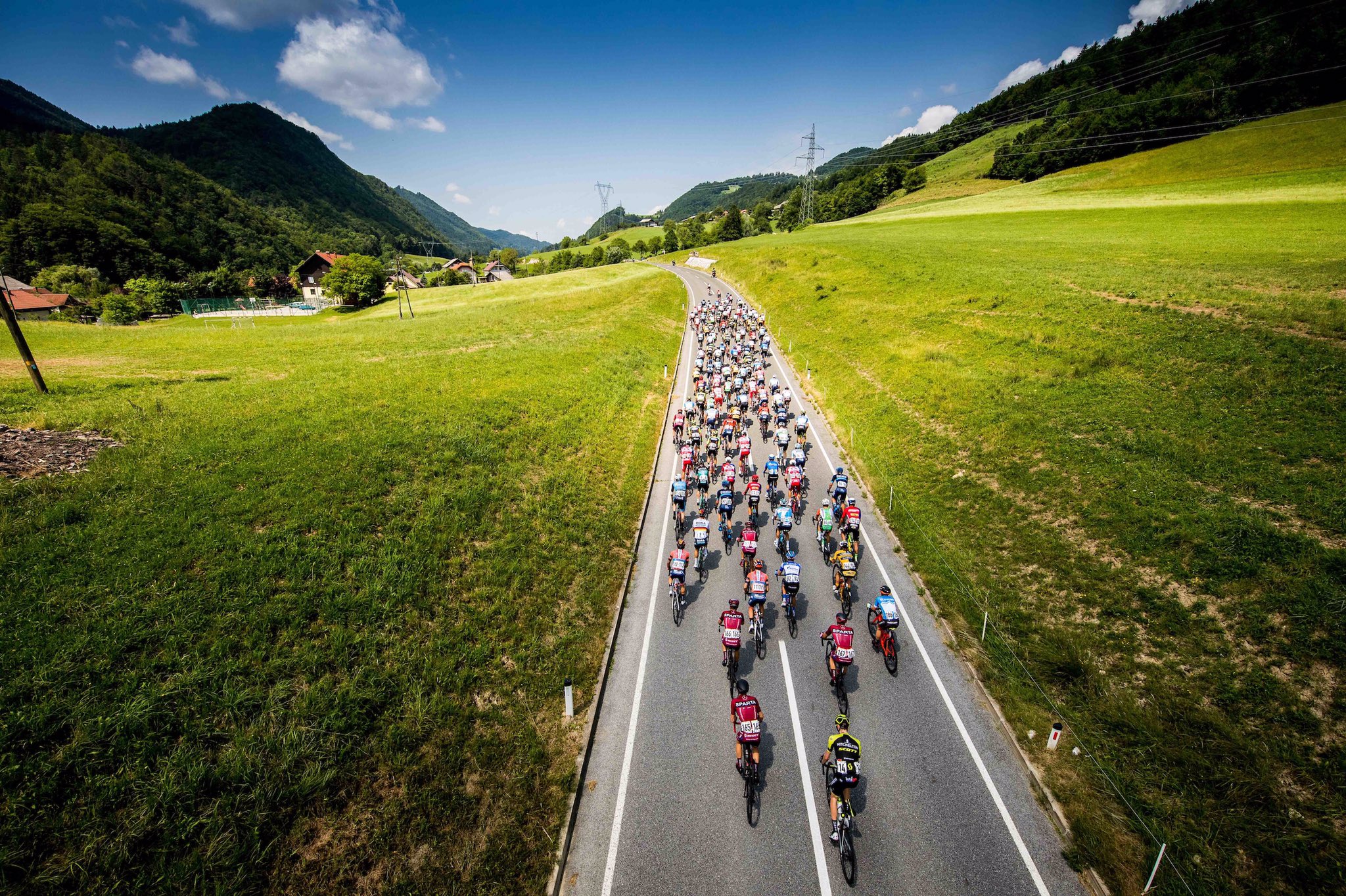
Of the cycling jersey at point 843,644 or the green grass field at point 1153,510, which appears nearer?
the green grass field at point 1153,510

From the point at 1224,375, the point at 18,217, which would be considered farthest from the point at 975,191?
the point at 18,217

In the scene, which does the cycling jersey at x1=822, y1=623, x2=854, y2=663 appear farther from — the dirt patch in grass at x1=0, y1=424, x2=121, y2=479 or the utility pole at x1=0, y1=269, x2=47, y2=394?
the utility pole at x1=0, y1=269, x2=47, y2=394

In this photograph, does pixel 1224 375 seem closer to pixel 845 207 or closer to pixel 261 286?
pixel 845 207

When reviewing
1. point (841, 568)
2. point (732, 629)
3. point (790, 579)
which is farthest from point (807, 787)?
point (841, 568)

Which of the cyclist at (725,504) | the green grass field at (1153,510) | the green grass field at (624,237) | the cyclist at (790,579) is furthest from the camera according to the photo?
the green grass field at (624,237)

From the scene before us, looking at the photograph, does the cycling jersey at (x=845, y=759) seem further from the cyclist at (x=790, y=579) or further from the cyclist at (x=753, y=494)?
the cyclist at (x=753, y=494)

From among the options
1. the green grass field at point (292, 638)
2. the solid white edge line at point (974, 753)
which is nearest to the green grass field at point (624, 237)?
the green grass field at point (292, 638)

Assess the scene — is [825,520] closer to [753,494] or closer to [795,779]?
[753,494]
